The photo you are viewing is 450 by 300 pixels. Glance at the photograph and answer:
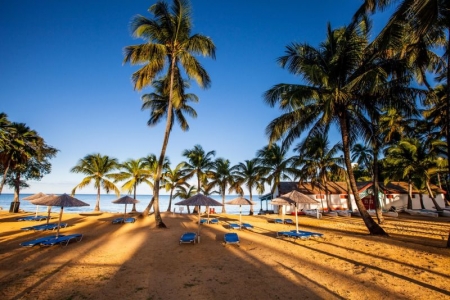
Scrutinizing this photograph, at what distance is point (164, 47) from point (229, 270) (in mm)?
14226

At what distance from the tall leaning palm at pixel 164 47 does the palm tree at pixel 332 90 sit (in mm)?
6549

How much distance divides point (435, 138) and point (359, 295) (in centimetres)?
3133

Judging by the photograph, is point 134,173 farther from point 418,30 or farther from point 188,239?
point 418,30

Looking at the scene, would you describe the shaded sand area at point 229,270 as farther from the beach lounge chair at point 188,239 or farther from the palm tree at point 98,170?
the palm tree at point 98,170

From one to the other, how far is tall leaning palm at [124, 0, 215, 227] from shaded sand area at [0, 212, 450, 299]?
7.22 m

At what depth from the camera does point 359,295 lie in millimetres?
5375

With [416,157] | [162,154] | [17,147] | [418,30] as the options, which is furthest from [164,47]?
[416,157]

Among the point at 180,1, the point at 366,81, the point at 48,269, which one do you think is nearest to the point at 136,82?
the point at 180,1

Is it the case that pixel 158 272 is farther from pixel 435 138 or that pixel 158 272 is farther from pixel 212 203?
pixel 435 138

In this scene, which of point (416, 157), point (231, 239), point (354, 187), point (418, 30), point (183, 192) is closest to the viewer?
point (418, 30)

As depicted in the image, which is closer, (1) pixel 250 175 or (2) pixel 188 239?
(2) pixel 188 239

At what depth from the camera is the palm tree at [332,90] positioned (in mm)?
11938

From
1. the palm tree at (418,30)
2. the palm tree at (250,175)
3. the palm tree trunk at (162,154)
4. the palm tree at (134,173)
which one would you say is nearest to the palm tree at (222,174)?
the palm tree at (250,175)

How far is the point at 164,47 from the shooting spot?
596 inches
